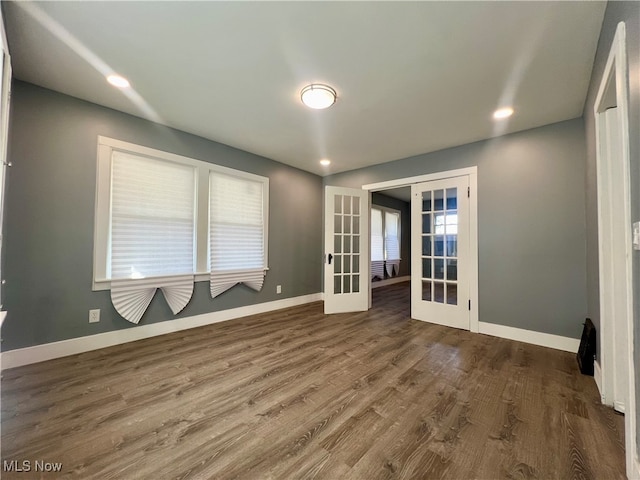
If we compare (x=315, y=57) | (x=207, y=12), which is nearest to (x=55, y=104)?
(x=207, y=12)

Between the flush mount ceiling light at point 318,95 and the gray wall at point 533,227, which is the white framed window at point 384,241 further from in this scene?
the flush mount ceiling light at point 318,95

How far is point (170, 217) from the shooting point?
3.07 metres

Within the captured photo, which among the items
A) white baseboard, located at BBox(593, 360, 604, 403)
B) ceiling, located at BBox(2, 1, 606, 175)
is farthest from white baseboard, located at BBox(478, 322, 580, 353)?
ceiling, located at BBox(2, 1, 606, 175)

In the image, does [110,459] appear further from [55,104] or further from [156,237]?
[55,104]

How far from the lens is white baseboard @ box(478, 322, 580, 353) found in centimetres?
260

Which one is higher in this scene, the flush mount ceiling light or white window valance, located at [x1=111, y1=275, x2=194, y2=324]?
the flush mount ceiling light

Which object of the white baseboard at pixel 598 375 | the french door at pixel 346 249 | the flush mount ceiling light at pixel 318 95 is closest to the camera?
the white baseboard at pixel 598 375

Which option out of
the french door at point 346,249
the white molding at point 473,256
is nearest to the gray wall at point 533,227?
the white molding at point 473,256

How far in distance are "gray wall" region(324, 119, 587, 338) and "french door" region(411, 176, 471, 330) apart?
0.19 m

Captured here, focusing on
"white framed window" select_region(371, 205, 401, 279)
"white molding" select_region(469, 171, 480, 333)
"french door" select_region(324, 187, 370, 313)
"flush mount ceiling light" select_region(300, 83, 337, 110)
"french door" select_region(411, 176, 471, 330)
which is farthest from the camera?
"white framed window" select_region(371, 205, 401, 279)

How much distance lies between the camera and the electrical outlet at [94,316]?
2.52 metres

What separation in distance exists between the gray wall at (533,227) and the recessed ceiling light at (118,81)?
12.7ft

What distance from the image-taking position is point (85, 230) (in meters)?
2.51
